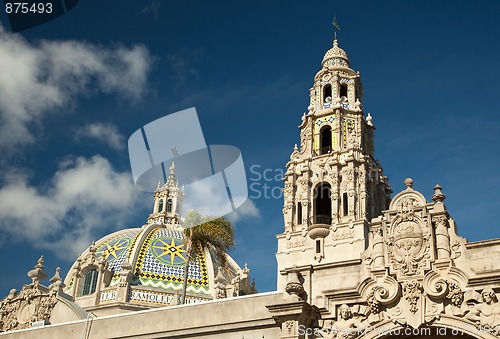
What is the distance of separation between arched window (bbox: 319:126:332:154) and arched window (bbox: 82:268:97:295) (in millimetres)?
21376

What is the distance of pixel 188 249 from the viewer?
39.3 meters

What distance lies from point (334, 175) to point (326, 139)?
516 cm

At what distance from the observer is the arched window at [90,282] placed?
5416cm

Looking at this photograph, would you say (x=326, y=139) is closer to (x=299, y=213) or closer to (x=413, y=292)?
(x=299, y=213)

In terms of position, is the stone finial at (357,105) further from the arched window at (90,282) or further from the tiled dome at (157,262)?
the arched window at (90,282)

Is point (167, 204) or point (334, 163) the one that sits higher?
point (167, 204)

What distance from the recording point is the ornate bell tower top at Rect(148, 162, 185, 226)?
220ft

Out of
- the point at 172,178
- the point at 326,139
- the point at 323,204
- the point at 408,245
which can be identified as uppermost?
the point at 172,178

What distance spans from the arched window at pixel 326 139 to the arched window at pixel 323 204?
12.6 feet

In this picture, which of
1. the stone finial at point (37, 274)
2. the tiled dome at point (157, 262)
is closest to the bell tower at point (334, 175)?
the tiled dome at point (157, 262)

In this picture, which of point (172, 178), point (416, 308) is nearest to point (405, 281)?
point (416, 308)

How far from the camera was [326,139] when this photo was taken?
166ft

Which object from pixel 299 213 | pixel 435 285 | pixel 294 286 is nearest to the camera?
pixel 435 285

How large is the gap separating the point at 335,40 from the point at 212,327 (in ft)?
129
